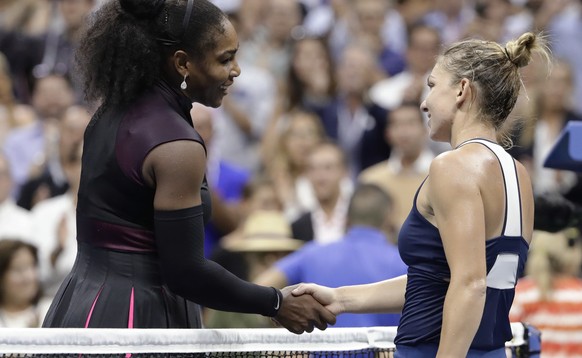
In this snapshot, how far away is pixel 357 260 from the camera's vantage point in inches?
265

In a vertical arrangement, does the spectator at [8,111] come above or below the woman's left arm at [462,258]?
above

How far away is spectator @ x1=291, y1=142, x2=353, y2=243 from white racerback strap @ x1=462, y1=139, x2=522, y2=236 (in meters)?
5.00

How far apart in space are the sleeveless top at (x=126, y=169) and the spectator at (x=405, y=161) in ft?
17.0

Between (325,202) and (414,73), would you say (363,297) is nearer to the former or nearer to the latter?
(325,202)

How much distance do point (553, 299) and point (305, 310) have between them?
373cm

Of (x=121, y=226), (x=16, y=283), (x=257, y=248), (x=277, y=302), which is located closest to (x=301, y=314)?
(x=277, y=302)

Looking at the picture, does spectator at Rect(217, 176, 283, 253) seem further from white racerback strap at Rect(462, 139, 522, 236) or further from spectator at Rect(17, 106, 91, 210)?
white racerback strap at Rect(462, 139, 522, 236)

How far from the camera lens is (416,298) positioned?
384cm

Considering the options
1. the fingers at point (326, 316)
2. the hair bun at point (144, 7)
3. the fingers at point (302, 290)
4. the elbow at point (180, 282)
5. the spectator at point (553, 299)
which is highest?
the hair bun at point (144, 7)

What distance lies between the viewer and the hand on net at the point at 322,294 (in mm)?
4250

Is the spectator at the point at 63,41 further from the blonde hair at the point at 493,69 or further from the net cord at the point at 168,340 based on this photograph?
the blonde hair at the point at 493,69

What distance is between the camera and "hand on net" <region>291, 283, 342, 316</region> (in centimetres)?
425

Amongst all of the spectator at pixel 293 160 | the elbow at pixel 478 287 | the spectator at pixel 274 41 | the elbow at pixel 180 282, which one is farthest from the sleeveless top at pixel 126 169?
the spectator at pixel 274 41

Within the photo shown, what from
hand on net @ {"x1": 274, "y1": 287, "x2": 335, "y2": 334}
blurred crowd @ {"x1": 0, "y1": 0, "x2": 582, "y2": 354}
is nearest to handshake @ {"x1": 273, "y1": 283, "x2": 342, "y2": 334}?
hand on net @ {"x1": 274, "y1": 287, "x2": 335, "y2": 334}
